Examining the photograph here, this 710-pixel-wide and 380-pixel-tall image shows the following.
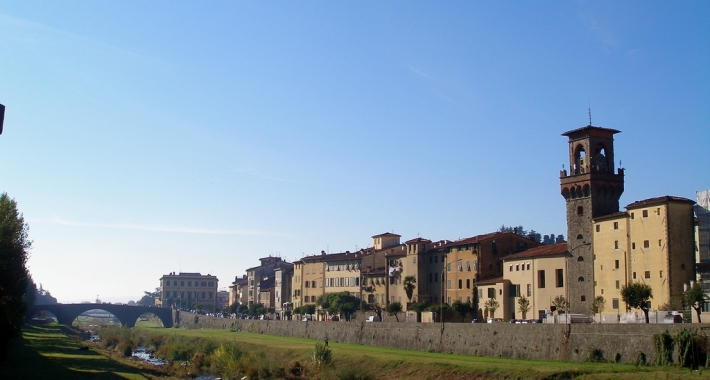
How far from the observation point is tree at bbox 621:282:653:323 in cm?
5570

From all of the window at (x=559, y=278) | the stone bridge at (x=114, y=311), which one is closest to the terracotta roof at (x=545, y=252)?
the window at (x=559, y=278)

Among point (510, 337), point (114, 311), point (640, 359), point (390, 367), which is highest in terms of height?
point (510, 337)

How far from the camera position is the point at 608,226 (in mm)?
65750

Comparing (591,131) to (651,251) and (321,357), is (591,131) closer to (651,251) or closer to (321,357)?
(651,251)

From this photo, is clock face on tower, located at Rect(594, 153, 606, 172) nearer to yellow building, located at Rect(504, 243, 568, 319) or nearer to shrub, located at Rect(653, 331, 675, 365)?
yellow building, located at Rect(504, 243, 568, 319)

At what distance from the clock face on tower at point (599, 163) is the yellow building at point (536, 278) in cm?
830

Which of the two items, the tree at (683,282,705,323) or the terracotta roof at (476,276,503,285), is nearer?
the tree at (683,282,705,323)

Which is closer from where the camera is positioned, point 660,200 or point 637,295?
point 637,295

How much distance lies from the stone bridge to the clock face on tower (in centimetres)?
11703

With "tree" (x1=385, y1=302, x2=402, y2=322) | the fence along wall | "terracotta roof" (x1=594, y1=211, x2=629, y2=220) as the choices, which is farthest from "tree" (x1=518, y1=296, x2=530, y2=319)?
"tree" (x1=385, y1=302, x2=402, y2=322)

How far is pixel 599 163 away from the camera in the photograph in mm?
69938

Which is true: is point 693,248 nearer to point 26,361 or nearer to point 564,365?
point 564,365

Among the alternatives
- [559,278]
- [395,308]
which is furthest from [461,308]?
[559,278]

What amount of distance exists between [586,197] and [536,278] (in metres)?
9.98
